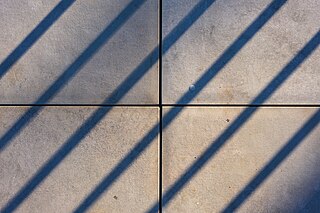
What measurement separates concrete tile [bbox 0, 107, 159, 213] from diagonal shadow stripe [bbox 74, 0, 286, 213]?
0.01 meters

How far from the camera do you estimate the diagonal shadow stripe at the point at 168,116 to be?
2705mm

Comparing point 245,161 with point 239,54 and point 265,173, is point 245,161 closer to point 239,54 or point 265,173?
point 265,173

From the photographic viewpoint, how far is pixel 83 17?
279cm

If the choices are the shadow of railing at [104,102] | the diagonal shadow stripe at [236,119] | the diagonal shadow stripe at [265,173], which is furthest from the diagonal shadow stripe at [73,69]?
the diagonal shadow stripe at [265,173]

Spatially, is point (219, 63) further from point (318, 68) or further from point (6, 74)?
point (6, 74)

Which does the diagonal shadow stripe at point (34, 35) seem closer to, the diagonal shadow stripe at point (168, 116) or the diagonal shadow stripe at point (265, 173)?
the diagonal shadow stripe at point (168, 116)

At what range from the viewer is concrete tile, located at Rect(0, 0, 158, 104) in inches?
108

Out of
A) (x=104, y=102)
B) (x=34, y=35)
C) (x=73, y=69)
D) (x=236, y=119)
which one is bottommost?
(x=236, y=119)

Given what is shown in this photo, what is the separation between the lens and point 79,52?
2.77 metres

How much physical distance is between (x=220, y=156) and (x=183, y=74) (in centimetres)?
63

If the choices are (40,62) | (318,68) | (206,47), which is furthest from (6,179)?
(318,68)

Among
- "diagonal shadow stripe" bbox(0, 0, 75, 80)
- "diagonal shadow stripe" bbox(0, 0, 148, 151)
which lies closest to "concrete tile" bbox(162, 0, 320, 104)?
"diagonal shadow stripe" bbox(0, 0, 148, 151)

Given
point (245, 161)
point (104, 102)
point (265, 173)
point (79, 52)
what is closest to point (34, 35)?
point (79, 52)

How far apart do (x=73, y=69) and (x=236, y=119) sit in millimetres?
1207
